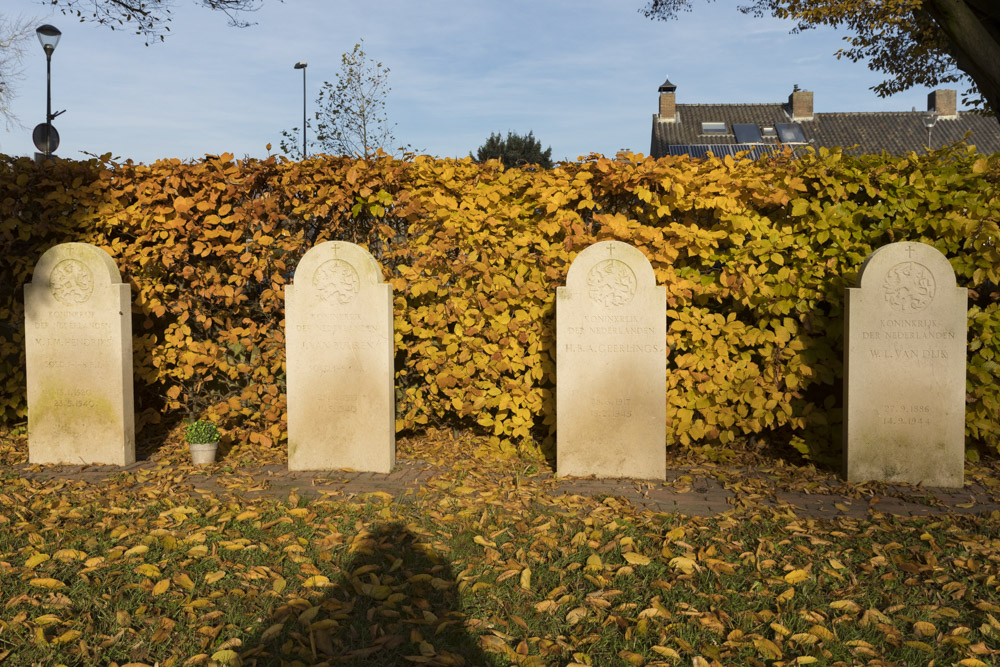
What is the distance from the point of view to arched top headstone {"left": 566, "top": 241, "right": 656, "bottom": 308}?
5379mm

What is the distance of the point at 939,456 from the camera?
5316 millimetres

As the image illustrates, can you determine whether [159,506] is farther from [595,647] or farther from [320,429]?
[595,647]

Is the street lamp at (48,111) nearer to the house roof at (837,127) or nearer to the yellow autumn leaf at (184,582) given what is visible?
the yellow autumn leaf at (184,582)

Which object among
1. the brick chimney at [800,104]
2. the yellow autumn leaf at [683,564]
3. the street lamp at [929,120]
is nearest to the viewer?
the yellow autumn leaf at [683,564]

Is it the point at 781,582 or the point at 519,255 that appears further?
the point at 519,255

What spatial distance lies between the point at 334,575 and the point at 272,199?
3.70 m

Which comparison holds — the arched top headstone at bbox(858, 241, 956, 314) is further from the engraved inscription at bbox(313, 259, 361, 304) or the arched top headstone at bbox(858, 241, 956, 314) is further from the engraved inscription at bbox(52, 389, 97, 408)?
the engraved inscription at bbox(52, 389, 97, 408)

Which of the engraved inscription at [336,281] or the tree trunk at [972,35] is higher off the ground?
the tree trunk at [972,35]

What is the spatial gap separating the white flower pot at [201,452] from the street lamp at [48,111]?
943cm

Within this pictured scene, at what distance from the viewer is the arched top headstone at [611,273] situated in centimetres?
538

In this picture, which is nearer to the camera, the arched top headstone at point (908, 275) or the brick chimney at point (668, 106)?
the arched top headstone at point (908, 275)

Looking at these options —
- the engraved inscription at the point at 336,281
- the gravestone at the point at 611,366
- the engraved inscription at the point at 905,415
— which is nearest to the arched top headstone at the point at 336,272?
the engraved inscription at the point at 336,281

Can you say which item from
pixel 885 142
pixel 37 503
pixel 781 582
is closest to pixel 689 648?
pixel 781 582

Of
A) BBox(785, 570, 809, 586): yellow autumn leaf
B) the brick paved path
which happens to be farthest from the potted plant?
BBox(785, 570, 809, 586): yellow autumn leaf
